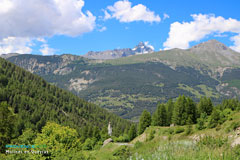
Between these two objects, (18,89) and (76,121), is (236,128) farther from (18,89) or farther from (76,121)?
(18,89)

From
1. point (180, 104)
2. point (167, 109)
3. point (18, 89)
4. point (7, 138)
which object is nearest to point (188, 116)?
point (180, 104)

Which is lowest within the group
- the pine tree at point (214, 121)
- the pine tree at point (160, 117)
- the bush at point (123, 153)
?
the pine tree at point (160, 117)

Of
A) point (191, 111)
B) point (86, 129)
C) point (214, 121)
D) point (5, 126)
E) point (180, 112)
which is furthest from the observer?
point (86, 129)

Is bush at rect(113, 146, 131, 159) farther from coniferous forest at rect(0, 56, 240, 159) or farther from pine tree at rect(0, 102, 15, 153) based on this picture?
pine tree at rect(0, 102, 15, 153)

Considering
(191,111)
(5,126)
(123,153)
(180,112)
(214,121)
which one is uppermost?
(123,153)

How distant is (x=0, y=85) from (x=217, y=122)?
191 m

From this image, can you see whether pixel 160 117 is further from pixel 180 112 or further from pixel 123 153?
pixel 123 153

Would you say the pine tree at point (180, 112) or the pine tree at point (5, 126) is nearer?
the pine tree at point (5, 126)

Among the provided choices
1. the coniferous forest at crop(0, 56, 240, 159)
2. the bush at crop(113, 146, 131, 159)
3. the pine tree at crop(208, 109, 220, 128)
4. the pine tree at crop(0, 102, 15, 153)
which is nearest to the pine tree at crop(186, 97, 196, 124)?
Answer: the coniferous forest at crop(0, 56, 240, 159)

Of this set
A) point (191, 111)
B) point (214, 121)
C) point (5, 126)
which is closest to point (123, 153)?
point (214, 121)

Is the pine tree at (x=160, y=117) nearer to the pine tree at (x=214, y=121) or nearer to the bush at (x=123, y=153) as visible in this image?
the pine tree at (x=214, y=121)

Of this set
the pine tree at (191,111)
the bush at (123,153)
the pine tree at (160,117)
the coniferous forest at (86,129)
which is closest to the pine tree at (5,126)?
the coniferous forest at (86,129)

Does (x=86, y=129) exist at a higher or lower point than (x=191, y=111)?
lower

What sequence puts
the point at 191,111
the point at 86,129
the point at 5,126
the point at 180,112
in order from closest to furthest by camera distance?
the point at 5,126 → the point at 191,111 → the point at 180,112 → the point at 86,129
